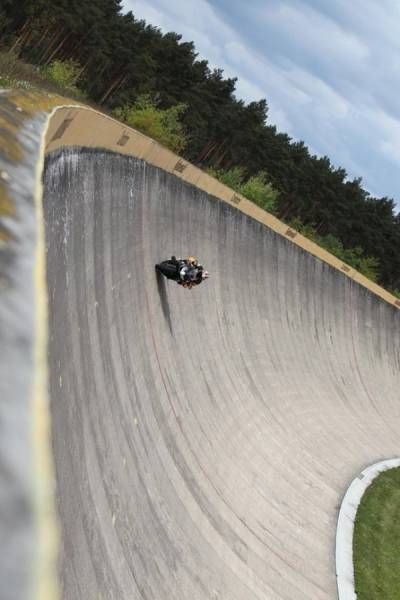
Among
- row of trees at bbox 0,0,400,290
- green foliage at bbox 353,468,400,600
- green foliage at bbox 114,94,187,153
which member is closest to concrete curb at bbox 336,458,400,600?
green foliage at bbox 353,468,400,600

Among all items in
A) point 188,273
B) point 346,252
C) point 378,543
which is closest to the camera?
point 188,273

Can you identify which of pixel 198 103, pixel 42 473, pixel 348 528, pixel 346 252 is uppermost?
pixel 198 103

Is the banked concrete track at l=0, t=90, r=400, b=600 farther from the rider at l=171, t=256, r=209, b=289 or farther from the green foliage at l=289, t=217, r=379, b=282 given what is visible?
the green foliage at l=289, t=217, r=379, b=282

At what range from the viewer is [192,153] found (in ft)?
236

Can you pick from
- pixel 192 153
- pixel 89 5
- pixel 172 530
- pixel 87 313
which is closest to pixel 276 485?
pixel 172 530

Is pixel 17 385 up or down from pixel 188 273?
up

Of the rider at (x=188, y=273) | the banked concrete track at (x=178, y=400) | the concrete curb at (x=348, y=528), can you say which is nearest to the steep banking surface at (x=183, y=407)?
the banked concrete track at (x=178, y=400)

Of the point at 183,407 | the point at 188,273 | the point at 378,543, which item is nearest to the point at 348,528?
the point at 378,543

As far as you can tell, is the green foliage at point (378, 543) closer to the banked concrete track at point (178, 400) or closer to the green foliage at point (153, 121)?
the banked concrete track at point (178, 400)

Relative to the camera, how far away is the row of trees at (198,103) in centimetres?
6700

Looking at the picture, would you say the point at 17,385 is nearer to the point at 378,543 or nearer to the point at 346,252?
the point at 378,543

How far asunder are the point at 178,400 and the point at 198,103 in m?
60.8

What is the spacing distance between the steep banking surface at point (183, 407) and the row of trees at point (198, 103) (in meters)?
39.5

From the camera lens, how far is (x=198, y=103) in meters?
71.2
